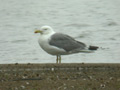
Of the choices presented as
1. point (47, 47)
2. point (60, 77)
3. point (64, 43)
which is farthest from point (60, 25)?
point (60, 77)

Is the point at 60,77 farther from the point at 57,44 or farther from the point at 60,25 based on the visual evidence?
the point at 60,25

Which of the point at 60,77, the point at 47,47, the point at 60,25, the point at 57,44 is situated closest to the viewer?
the point at 60,77

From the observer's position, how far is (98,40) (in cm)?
1374

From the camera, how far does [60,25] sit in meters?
17.4

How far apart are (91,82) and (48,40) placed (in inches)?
84.5

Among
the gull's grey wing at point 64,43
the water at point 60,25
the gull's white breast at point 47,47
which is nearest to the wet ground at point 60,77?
the gull's white breast at point 47,47

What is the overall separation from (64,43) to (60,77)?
1.95 m

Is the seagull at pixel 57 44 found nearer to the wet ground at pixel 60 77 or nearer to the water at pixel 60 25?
the wet ground at pixel 60 77

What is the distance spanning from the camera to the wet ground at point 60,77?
19.5ft

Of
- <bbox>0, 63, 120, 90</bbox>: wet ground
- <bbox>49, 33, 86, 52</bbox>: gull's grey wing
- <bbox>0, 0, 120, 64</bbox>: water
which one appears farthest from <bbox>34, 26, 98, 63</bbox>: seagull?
<bbox>0, 0, 120, 64</bbox>: water

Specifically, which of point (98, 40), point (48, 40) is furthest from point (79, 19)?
point (48, 40)

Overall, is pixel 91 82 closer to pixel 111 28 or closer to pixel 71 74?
pixel 71 74

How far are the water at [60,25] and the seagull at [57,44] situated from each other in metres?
2.43

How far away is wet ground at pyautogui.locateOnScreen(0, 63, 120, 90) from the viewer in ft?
19.5
